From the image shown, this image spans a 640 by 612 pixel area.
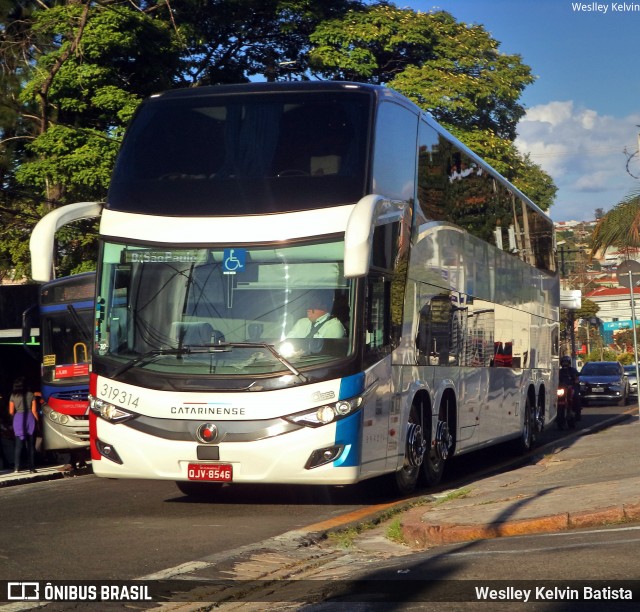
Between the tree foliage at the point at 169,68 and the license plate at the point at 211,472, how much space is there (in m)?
12.6

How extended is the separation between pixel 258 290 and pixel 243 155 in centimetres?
149

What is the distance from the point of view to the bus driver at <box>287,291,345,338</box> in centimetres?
1067

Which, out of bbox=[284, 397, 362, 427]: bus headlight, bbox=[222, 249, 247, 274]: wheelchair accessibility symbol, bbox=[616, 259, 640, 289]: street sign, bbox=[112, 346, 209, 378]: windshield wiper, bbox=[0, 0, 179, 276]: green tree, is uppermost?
bbox=[0, 0, 179, 276]: green tree

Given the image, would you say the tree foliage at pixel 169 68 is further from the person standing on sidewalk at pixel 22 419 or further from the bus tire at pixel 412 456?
the bus tire at pixel 412 456

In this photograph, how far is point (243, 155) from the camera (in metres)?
11.3

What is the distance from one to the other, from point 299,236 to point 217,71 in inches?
926

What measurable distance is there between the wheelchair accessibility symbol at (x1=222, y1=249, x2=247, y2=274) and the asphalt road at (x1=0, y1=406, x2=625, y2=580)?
2.38 metres

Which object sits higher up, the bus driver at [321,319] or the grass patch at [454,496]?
the bus driver at [321,319]

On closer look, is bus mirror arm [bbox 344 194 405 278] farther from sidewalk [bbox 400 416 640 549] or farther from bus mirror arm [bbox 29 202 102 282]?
bus mirror arm [bbox 29 202 102 282]

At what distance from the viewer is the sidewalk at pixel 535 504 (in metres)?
9.27

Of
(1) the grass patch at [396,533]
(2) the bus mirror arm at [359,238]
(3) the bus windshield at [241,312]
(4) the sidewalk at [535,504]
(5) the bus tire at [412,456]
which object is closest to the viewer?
(4) the sidewalk at [535,504]

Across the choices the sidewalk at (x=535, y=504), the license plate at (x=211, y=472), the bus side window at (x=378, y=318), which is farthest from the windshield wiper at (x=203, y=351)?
the sidewalk at (x=535, y=504)

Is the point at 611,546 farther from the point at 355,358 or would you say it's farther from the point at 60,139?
the point at 60,139

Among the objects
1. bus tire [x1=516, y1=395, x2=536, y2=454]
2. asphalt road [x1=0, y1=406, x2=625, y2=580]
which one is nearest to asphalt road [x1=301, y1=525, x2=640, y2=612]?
asphalt road [x1=0, y1=406, x2=625, y2=580]
